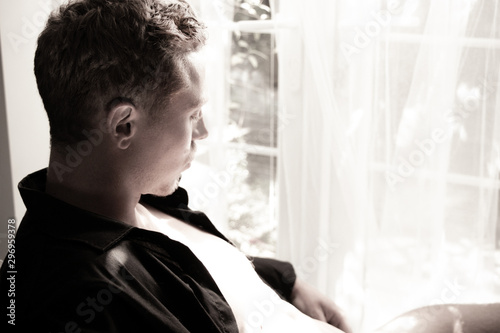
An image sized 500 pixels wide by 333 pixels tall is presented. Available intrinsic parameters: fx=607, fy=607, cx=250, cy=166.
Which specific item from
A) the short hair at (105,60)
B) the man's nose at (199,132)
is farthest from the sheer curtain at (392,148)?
the short hair at (105,60)

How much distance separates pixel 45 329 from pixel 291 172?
99cm

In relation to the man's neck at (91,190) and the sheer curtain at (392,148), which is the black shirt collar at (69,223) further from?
the sheer curtain at (392,148)

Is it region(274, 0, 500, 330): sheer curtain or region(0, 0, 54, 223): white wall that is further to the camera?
region(0, 0, 54, 223): white wall

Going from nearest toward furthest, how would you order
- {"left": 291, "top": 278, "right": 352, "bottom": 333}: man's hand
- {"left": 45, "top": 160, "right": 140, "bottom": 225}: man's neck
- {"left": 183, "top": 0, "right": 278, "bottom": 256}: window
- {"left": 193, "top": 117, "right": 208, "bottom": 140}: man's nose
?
1. {"left": 45, "top": 160, "right": 140, "bottom": 225}: man's neck
2. {"left": 193, "top": 117, "right": 208, "bottom": 140}: man's nose
3. {"left": 291, "top": 278, "right": 352, "bottom": 333}: man's hand
4. {"left": 183, "top": 0, "right": 278, "bottom": 256}: window

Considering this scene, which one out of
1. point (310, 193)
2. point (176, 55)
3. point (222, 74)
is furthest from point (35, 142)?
point (176, 55)

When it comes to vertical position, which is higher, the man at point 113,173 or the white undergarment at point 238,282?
the man at point 113,173

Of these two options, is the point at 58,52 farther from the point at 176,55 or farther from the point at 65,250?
the point at 65,250

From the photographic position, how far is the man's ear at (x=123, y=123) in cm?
110

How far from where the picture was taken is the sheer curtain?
152 cm

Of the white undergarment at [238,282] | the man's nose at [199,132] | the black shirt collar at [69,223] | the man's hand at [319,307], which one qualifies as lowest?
the man's hand at [319,307]

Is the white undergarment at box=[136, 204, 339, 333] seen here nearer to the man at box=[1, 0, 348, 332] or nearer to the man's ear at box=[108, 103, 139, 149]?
the man at box=[1, 0, 348, 332]

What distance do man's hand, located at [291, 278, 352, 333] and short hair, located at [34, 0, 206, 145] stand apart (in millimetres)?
→ 640

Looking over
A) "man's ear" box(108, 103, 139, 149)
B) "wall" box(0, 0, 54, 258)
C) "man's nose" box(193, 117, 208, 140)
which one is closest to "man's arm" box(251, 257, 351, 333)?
"man's nose" box(193, 117, 208, 140)

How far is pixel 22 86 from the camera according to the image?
6.35ft
